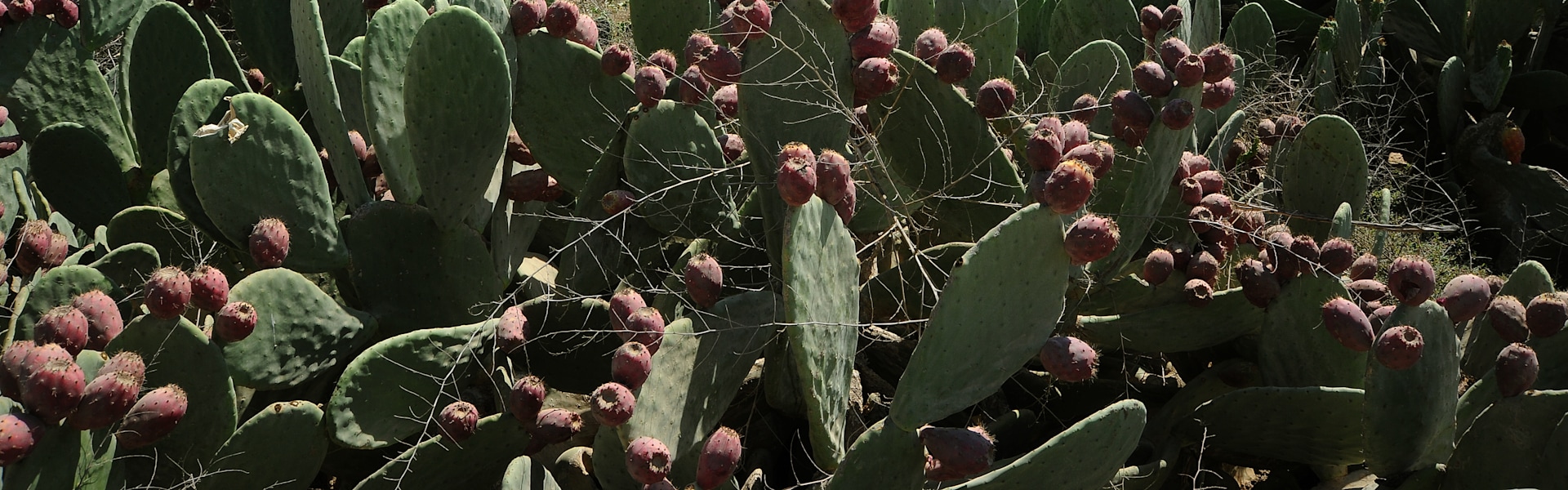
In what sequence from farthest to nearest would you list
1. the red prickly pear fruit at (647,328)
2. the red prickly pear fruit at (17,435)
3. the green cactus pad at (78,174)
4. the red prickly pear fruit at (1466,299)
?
the green cactus pad at (78,174)
the red prickly pear fruit at (1466,299)
the red prickly pear fruit at (647,328)
the red prickly pear fruit at (17,435)

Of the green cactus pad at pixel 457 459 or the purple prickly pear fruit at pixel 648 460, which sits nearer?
the purple prickly pear fruit at pixel 648 460

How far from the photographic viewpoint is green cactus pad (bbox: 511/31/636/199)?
1.96m

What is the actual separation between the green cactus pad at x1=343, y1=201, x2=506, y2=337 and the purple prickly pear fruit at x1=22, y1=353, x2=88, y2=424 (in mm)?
625

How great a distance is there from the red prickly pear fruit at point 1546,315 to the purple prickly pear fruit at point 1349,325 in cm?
27

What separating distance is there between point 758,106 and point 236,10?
57.6 inches

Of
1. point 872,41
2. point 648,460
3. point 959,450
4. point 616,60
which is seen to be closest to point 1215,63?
point 872,41

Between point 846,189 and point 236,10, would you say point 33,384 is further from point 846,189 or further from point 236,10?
point 236,10

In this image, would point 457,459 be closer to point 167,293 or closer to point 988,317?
point 167,293

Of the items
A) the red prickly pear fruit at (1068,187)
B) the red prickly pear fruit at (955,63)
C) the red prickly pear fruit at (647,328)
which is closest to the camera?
the red prickly pear fruit at (1068,187)

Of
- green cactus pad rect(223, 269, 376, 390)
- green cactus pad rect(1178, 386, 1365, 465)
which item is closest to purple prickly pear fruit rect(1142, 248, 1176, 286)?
green cactus pad rect(1178, 386, 1365, 465)

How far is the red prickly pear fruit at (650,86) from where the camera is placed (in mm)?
1776

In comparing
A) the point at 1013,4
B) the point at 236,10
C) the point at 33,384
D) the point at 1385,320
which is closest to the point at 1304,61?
the point at 1013,4

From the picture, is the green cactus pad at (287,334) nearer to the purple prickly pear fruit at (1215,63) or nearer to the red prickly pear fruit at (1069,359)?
the red prickly pear fruit at (1069,359)

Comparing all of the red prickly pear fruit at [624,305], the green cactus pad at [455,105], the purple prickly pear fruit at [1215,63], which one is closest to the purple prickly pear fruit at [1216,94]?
the purple prickly pear fruit at [1215,63]
